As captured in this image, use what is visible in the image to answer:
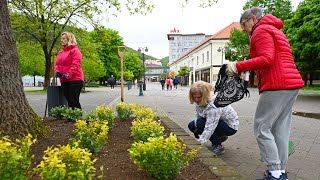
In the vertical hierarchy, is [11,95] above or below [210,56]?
below

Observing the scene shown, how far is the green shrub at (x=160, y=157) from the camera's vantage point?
236 centimetres

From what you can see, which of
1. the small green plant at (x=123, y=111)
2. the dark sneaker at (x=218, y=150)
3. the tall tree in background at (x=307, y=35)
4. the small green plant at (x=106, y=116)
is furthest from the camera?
the tall tree in background at (x=307, y=35)

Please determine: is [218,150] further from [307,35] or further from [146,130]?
[307,35]

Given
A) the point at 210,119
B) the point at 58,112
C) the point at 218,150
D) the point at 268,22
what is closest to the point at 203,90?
the point at 210,119

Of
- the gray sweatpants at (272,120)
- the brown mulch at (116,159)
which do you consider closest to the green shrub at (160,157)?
the brown mulch at (116,159)

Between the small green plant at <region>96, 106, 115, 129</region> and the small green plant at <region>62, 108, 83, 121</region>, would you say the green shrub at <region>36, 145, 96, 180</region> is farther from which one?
the small green plant at <region>62, 108, 83, 121</region>

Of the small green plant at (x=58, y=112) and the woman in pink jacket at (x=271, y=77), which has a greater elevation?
the woman in pink jacket at (x=271, y=77)

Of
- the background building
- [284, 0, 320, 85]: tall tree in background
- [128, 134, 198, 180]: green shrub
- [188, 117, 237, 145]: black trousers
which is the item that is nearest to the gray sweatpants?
[128, 134, 198, 180]: green shrub

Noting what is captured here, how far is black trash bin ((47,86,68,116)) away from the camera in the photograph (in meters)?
6.11

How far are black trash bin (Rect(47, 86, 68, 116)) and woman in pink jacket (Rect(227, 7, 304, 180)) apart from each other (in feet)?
14.1

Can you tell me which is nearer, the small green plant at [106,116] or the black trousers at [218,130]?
the black trousers at [218,130]

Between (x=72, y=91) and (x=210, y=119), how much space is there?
2.88 metres

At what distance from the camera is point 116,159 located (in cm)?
304

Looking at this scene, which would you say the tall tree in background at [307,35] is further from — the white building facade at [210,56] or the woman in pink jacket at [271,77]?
the white building facade at [210,56]
